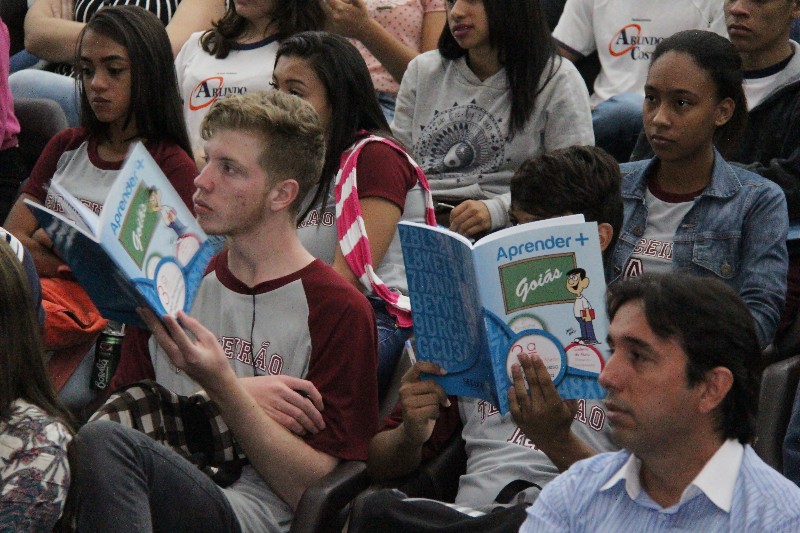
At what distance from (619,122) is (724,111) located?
111cm

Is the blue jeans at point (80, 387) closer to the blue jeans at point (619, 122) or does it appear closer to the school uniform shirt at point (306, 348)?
the school uniform shirt at point (306, 348)

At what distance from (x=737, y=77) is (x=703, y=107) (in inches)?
5.7

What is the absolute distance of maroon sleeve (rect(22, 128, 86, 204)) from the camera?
3.90 meters

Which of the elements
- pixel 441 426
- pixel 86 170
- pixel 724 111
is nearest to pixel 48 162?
pixel 86 170

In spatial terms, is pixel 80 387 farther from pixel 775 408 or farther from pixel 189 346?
pixel 775 408

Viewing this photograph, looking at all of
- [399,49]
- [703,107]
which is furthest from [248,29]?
[703,107]

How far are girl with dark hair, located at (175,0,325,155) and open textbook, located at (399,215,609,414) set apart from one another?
1.97 metres

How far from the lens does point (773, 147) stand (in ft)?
12.5

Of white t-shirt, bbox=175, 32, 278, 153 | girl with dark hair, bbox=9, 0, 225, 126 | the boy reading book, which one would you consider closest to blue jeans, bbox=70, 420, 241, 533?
the boy reading book

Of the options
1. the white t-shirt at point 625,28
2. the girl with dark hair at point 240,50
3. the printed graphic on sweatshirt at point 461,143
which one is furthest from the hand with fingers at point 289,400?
the white t-shirt at point 625,28

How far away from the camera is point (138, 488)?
7.80 ft

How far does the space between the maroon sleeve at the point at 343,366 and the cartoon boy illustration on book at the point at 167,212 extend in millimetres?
302

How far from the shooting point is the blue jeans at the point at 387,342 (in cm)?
313

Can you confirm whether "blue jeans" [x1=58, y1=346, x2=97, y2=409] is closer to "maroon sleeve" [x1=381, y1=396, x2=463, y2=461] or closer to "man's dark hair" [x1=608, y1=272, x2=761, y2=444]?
"maroon sleeve" [x1=381, y1=396, x2=463, y2=461]
